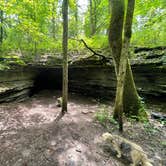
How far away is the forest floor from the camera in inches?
137

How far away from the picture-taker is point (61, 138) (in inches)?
173

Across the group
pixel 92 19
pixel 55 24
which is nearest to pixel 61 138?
pixel 55 24

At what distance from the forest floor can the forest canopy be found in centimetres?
321

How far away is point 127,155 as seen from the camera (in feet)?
11.6

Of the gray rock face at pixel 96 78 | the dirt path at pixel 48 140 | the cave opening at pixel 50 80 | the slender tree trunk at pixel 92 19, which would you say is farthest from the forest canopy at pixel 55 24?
the dirt path at pixel 48 140

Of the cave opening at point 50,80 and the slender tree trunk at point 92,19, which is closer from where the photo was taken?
the cave opening at point 50,80

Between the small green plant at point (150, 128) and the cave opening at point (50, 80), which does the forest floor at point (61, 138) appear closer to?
the small green plant at point (150, 128)

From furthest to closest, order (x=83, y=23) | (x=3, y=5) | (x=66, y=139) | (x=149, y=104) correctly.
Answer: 1. (x=83, y=23)
2. (x=149, y=104)
3. (x=3, y=5)
4. (x=66, y=139)

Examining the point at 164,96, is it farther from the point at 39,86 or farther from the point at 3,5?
the point at 39,86

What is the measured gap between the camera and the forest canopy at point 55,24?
5.90 m

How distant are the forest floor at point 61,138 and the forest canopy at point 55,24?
321 centimetres

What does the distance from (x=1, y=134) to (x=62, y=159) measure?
209 cm

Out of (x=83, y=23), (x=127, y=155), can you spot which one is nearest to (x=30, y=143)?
(x=127, y=155)

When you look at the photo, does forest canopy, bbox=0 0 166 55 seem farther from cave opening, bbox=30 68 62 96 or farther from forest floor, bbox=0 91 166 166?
forest floor, bbox=0 91 166 166
